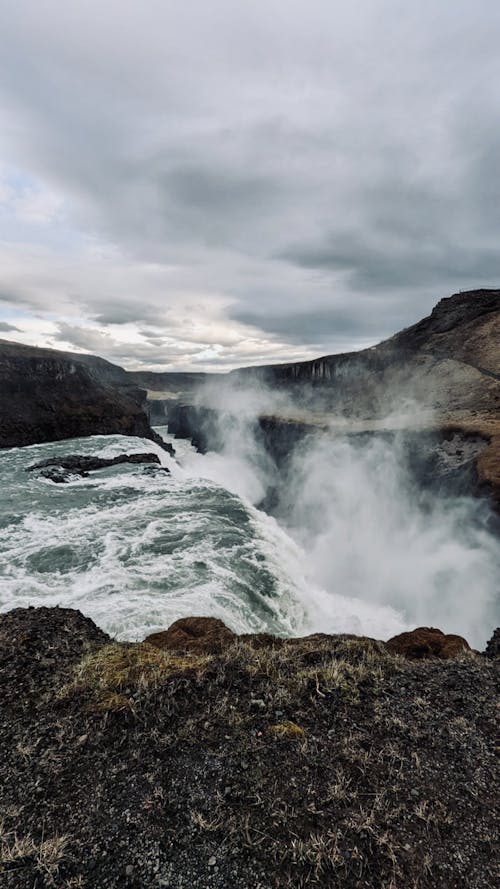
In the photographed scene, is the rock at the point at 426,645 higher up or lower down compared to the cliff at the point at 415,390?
lower down

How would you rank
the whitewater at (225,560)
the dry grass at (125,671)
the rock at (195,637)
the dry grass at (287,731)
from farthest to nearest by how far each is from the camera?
the whitewater at (225,560), the rock at (195,637), the dry grass at (125,671), the dry grass at (287,731)

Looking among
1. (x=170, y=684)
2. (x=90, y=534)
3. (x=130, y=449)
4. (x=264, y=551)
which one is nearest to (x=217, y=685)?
(x=170, y=684)

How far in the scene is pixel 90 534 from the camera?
523 inches

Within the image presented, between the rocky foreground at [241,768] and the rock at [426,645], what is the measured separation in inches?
28.3

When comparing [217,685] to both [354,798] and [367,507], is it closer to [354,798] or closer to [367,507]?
[354,798]

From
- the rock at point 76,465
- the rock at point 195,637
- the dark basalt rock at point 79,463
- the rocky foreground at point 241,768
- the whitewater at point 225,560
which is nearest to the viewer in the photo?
the rocky foreground at point 241,768

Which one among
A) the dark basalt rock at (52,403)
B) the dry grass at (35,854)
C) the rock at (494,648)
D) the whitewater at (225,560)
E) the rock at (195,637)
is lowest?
the whitewater at (225,560)

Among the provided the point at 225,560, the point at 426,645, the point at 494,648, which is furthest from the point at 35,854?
the point at 225,560

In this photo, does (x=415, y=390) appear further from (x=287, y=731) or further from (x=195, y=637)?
(x=287, y=731)

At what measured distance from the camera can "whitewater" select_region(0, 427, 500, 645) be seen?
30.2 feet

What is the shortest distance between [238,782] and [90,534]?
11.5 meters

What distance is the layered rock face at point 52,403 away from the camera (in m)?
39.6

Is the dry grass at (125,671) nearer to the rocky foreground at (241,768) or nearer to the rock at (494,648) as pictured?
the rocky foreground at (241,768)

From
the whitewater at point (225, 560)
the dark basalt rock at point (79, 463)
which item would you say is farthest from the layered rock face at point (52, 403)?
the whitewater at point (225, 560)
